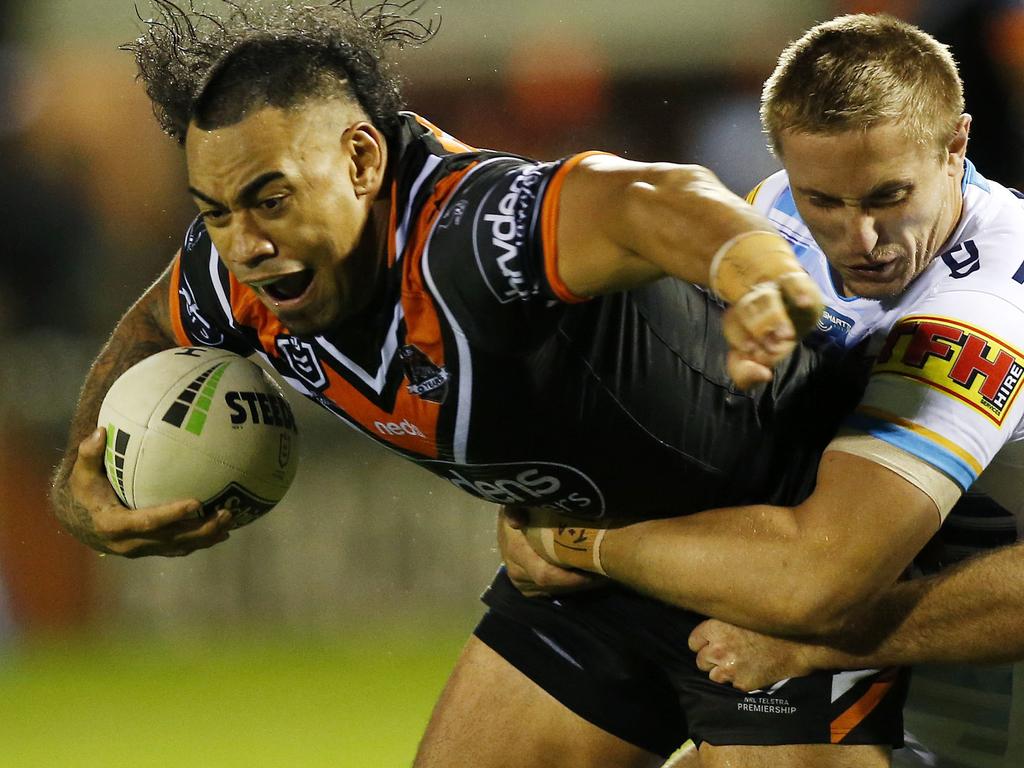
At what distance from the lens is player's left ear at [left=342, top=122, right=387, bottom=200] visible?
2.44 meters

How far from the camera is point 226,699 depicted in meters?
5.36

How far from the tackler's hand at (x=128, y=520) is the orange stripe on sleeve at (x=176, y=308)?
0.28 metres

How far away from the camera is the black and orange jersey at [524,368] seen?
2.23 m

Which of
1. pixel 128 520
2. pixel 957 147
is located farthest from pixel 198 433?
pixel 957 147

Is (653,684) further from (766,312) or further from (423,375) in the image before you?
(766,312)

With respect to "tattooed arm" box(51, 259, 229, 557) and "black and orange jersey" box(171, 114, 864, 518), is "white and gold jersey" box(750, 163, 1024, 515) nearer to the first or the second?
"black and orange jersey" box(171, 114, 864, 518)

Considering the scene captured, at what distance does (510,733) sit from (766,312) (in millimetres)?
1718

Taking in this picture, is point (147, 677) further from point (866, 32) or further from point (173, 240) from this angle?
point (866, 32)

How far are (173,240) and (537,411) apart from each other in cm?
478

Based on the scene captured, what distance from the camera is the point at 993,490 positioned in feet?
9.47

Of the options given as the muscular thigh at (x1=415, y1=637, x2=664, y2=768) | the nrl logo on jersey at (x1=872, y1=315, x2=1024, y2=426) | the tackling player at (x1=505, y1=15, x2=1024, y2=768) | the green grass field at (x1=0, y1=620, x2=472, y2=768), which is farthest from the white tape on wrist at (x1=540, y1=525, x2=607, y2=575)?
the green grass field at (x1=0, y1=620, x2=472, y2=768)

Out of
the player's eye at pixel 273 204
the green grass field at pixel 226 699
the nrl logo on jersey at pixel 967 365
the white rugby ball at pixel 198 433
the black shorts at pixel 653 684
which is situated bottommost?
the green grass field at pixel 226 699

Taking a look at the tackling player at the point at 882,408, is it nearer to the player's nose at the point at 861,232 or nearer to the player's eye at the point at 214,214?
the player's nose at the point at 861,232

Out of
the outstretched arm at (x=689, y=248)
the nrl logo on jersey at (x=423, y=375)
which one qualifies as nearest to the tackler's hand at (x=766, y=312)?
the outstretched arm at (x=689, y=248)
